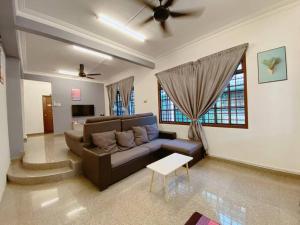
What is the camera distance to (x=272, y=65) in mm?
2492

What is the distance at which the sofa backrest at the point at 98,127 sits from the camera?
283 cm

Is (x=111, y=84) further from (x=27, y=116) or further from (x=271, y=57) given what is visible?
(x=271, y=57)

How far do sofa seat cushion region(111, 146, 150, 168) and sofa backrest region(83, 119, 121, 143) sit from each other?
0.62m

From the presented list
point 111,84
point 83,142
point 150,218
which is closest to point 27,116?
point 111,84

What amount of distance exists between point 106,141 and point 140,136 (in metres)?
0.91

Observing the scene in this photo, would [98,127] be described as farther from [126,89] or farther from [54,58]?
[126,89]

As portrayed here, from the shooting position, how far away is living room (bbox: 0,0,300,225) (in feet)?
6.09

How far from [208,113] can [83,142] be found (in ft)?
10.0

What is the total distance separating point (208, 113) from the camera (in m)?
3.50

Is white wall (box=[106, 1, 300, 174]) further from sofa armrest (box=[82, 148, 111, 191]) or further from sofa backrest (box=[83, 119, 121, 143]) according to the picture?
sofa armrest (box=[82, 148, 111, 191])

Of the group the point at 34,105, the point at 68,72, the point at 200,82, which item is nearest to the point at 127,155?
the point at 200,82

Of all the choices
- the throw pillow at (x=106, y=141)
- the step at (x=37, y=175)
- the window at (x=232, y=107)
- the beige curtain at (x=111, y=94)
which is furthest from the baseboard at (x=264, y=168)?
the beige curtain at (x=111, y=94)

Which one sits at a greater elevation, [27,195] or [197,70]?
[197,70]

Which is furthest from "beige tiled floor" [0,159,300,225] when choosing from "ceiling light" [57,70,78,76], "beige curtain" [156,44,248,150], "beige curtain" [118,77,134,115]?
"ceiling light" [57,70,78,76]
